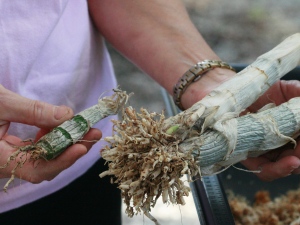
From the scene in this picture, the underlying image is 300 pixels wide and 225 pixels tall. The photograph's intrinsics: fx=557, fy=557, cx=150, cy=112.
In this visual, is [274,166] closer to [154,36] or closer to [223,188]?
[223,188]

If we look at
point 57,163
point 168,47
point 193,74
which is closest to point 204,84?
point 193,74

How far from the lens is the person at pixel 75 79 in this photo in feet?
3.19

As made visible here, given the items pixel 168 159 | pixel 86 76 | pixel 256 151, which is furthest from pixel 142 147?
pixel 86 76

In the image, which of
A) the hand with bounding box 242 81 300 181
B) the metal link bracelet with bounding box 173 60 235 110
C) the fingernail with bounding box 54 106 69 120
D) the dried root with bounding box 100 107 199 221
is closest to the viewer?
the dried root with bounding box 100 107 199 221

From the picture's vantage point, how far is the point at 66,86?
115cm

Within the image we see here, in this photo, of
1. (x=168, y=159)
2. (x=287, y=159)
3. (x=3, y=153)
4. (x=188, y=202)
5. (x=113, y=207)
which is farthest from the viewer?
(x=113, y=207)

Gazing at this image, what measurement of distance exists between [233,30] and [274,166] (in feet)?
7.44

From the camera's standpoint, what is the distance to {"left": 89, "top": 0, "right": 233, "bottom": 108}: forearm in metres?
1.22

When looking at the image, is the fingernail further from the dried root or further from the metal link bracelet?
the metal link bracelet

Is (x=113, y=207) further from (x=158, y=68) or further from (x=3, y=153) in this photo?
(x=3, y=153)

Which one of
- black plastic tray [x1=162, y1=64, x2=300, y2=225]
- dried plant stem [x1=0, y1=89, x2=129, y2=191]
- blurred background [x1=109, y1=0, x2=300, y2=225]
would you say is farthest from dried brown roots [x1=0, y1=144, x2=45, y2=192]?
blurred background [x1=109, y1=0, x2=300, y2=225]

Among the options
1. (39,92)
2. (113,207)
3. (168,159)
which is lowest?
(168,159)

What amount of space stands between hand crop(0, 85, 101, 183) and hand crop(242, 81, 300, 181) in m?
0.38

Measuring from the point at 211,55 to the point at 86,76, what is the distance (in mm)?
282
